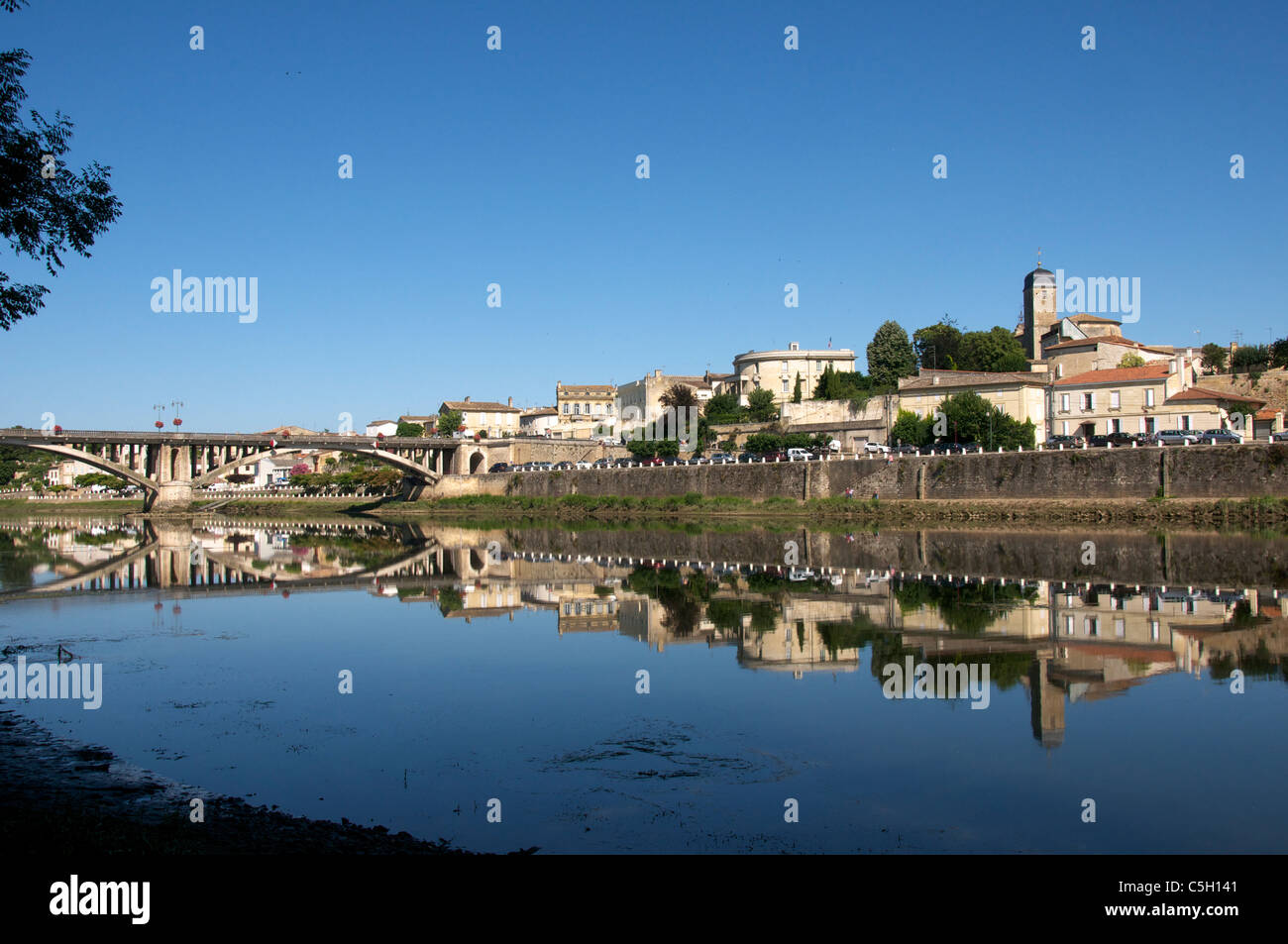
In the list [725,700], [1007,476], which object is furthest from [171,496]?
[725,700]

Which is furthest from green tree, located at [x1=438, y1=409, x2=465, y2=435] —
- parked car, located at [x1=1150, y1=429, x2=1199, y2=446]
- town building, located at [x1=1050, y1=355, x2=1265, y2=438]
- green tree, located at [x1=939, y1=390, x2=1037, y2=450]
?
parked car, located at [x1=1150, y1=429, x2=1199, y2=446]

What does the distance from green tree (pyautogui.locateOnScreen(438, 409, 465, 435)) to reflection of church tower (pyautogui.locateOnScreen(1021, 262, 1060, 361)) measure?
65205 mm

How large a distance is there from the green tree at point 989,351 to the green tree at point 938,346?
3.59 feet

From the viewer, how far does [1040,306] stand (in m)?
88.2

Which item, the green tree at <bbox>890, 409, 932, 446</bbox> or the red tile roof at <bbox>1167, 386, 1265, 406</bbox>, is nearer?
the red tile roof at <bbox>1167, 386, 1265, 406</bbox>

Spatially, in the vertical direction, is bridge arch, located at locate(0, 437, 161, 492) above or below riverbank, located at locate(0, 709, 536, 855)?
above

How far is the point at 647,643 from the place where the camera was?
2177 cm

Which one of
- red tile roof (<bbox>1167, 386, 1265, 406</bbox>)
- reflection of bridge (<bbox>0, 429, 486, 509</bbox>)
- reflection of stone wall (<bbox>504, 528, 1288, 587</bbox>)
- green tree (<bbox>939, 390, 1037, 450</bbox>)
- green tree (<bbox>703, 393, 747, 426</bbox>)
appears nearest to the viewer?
reflection of stone wall (<bbox>504, 528, 1288, 587</bbox>)

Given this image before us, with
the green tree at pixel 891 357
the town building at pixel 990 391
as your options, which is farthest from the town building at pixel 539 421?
the town building at pixel 990 391

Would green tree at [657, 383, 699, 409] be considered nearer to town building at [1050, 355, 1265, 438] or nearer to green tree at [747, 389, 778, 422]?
green tree at [747, 389, 778, 422]

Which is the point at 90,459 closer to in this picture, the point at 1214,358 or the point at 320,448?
the point at 320,448

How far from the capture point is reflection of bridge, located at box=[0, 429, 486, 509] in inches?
2970
